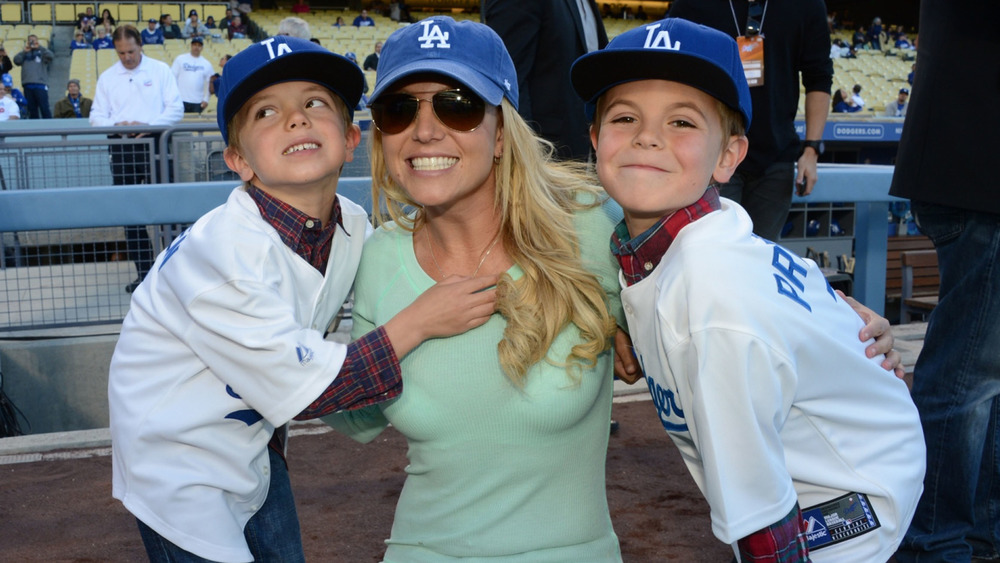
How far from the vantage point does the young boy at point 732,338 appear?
60.7 inches

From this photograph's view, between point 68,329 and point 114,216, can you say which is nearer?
point 114,216

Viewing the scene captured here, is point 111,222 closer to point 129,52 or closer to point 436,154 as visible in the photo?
point 436,154

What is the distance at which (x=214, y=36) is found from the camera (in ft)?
73.0

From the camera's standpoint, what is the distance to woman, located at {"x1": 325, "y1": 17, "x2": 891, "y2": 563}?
200cm

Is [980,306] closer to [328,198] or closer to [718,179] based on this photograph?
[718,179]

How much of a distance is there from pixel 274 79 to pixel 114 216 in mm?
2938

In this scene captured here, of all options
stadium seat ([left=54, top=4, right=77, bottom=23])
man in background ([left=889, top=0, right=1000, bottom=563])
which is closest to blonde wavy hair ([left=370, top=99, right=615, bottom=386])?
man in background ([left=889, top=0, right=1000, bottom=563])

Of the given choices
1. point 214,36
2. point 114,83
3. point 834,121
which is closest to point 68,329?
point 114,83

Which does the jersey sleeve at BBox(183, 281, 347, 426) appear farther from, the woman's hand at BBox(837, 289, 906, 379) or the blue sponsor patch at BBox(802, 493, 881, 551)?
the woman's hand at BBox(837, 289, 906, 379)

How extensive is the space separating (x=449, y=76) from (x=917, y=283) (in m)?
9.95

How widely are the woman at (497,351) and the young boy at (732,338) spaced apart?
21 centimetres

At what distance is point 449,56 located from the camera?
2.04 m

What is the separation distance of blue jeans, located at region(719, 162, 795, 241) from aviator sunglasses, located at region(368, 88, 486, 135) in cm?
249

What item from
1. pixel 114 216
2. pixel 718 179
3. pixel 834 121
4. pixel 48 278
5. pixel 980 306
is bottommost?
pixel 834 121
